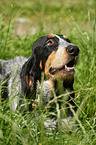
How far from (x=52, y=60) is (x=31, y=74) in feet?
1.03

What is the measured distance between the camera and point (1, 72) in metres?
3.41

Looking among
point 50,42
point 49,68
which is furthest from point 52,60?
point 50,42

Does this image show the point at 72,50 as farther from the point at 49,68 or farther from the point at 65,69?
the point at 49,68

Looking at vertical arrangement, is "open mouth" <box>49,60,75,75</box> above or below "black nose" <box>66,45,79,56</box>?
below

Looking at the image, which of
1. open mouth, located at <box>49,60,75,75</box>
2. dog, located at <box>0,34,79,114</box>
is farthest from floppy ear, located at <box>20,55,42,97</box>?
open mouth, located at <box>49,60,75,75</box>

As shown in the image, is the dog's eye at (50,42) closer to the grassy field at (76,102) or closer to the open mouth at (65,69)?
the open mouth at (65,69)

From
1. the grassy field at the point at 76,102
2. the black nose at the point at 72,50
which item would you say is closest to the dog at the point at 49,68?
the black nose at the point at 72,50

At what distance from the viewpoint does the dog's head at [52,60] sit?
2.60 m

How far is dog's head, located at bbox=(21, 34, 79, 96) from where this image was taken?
102 inches

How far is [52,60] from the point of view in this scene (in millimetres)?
2695

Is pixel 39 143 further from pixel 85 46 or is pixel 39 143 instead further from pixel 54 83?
pixel 85 46

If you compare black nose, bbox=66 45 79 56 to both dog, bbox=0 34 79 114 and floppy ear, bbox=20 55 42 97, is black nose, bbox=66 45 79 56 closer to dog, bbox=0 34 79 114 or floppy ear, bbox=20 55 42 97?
dog, bbox=0 34 79 114

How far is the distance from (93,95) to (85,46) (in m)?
0.77

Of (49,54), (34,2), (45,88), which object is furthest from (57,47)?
(34,2)
